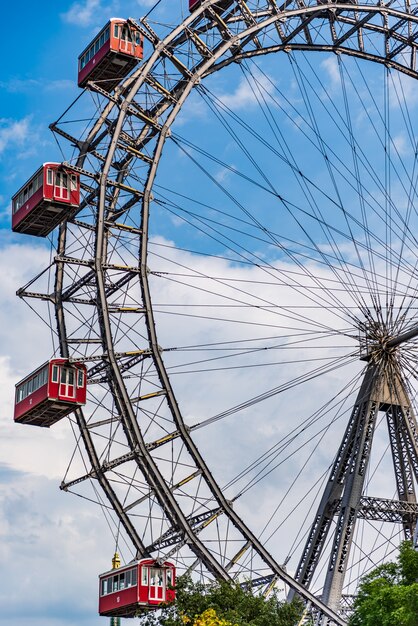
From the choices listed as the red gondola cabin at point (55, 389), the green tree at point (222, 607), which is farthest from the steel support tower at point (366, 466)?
the red gondola cabin at point (55, 389)

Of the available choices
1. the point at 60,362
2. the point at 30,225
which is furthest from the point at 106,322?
the point at 30,225

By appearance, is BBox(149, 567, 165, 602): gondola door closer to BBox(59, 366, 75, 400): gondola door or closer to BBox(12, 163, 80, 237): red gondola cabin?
BBox(59, 366, 75, 400): gondola door

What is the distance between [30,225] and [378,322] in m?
14.0

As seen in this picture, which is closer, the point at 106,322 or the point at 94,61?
the point at 106,322

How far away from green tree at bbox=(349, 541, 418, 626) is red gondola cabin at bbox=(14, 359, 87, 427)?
488 inches

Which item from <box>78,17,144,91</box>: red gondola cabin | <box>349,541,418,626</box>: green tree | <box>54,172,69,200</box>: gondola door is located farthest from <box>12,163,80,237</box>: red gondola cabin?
<box>349,541,418,626</box>: green tree

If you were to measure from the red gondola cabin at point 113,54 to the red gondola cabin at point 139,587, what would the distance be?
734 inches

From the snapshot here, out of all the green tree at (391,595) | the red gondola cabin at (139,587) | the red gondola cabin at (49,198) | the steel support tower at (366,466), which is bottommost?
the green tree at (391,595)

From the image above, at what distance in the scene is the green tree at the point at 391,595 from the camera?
1833 inches

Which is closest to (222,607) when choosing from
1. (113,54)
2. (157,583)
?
(157,583)

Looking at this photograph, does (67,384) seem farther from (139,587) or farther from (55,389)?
(139,587)

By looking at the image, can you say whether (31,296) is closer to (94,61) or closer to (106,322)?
(106,322)

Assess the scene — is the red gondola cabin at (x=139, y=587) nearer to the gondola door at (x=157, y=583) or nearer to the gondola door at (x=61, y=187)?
the gondola door at (x=157, y=583)

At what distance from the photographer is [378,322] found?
196 feet
